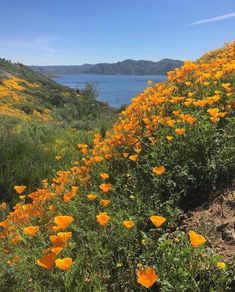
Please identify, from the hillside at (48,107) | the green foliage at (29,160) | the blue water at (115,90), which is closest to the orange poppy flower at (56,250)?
the green foliage at (29,160)

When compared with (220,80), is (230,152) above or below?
below

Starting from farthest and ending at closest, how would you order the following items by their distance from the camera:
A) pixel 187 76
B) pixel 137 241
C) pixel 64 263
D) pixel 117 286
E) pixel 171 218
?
pixel 187 76
pixel 171 218
pixel 137 241
pixel 117 286
pixel 64 263

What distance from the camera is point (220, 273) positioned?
7.74ft

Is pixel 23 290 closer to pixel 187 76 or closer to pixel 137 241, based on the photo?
pixel 137 241

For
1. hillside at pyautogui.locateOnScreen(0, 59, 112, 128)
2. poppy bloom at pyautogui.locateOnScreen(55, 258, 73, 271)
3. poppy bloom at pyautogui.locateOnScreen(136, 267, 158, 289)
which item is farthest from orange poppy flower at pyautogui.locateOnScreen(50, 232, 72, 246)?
hillside at pyautogui.locateOnScreen(0, 59, 112, 128)

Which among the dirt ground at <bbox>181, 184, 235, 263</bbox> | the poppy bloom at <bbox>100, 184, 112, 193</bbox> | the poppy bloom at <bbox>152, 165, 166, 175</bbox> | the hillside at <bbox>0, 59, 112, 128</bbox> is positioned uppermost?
the poppy bloom at <bbox>152, 165, 166, 175</bbox>

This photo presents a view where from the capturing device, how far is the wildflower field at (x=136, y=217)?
2.41m

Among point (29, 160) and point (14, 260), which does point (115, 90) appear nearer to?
point (29, 160)

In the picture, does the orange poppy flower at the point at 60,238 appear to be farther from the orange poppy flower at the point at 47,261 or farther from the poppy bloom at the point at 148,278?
the poppy bloom at the point at 148,278

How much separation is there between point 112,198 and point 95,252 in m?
0.78

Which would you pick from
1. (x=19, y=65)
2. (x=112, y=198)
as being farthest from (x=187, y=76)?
(x=19, y=65)

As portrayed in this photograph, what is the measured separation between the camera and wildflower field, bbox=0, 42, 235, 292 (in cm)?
241

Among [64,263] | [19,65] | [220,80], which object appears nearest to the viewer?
[64,263]

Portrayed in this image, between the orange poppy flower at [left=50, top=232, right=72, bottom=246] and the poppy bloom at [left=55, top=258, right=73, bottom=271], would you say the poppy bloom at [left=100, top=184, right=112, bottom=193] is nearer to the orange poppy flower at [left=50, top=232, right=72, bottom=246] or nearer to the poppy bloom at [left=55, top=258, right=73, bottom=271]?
the orange poppy flower at [left=50, top=232, right=72, bottom=246]
